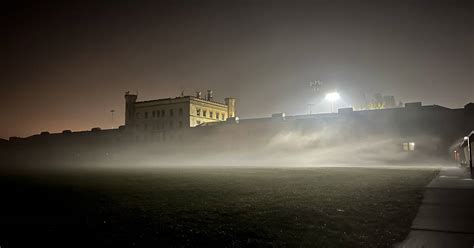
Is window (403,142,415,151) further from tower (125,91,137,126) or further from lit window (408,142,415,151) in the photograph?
tower (125,91,137,126)

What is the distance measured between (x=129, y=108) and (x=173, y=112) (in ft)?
47.9

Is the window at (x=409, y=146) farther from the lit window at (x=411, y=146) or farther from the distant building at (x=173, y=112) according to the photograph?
the distant building at (x=173, y=112)

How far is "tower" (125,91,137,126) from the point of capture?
86.0m

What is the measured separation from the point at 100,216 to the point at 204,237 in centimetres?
359

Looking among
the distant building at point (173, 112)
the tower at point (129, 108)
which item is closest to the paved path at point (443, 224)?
the distant building at point (173, 112)

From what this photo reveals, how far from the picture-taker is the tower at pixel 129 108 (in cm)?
8600

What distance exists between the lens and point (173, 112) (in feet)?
263

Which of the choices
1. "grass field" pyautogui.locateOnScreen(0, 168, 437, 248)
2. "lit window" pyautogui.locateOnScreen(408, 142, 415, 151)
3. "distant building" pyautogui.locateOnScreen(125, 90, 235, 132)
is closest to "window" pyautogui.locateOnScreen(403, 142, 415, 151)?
"lit window" pyautogui.locateOnScreen(408, 142, 415, 151)

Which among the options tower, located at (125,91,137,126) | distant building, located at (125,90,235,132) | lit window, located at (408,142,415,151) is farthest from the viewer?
tower, located at (125,91,137,126)

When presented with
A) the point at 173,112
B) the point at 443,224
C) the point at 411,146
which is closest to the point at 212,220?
the point at 443,224

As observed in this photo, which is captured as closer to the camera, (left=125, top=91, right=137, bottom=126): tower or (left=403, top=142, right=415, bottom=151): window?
(left=403, top=142, right=415, bottom=151): window

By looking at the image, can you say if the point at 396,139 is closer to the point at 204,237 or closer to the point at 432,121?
the point at 432,121

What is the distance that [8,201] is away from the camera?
11.3m

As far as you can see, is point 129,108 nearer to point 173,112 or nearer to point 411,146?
point 173,112
